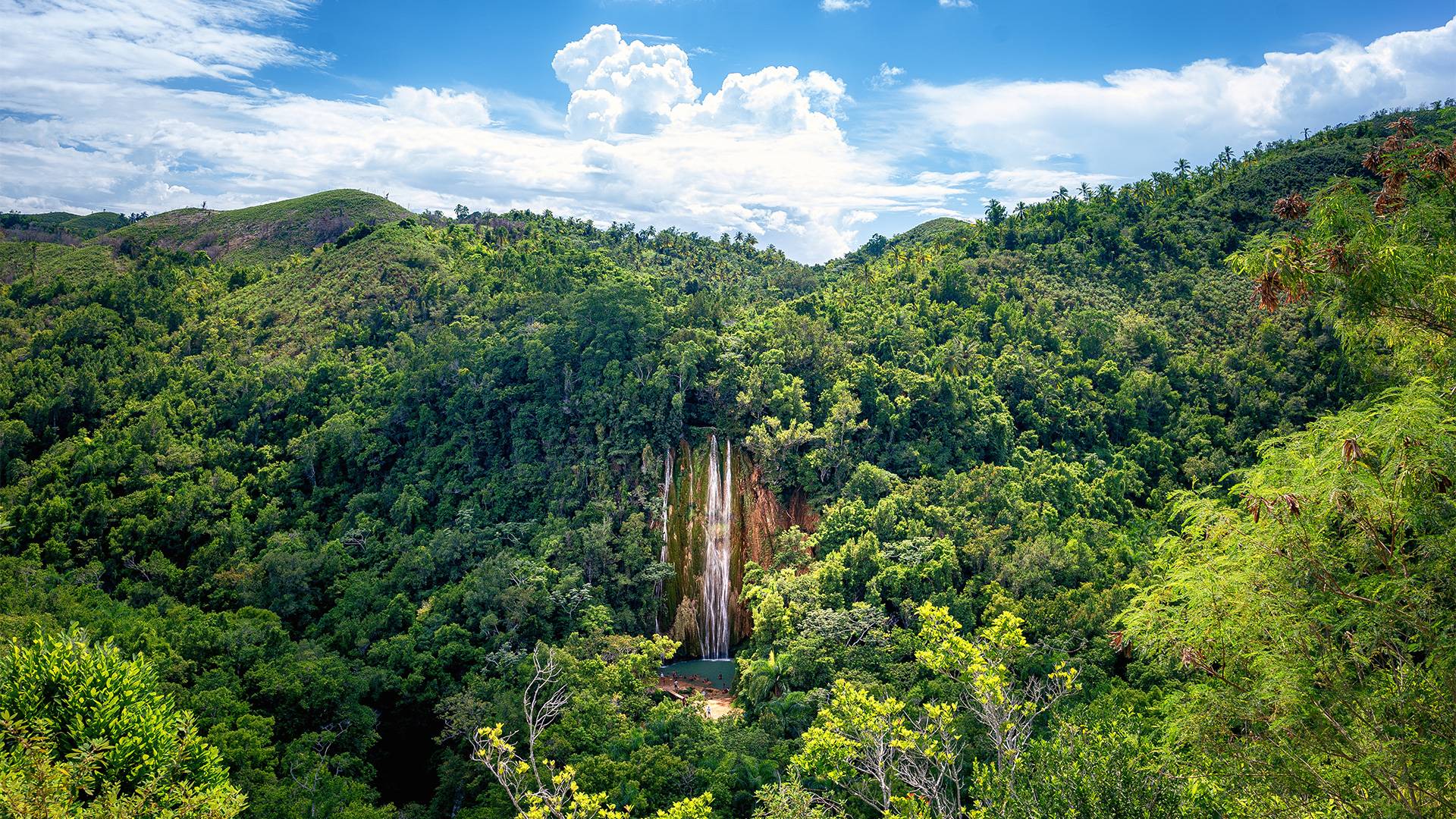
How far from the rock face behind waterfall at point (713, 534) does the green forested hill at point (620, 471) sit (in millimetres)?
789

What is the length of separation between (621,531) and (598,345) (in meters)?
7.84

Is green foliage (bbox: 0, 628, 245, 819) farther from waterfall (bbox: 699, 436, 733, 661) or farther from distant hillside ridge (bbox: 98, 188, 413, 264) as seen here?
distant hillside ridge (bbox: 98, 188, 413, 264)

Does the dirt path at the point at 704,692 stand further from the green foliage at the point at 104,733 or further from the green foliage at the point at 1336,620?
the green foliage at the point at 1336,620

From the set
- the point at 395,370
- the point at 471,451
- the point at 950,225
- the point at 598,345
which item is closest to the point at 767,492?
the point at 598,345

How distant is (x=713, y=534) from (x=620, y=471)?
4.15 meters

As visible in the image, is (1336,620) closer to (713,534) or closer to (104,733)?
(104,733)

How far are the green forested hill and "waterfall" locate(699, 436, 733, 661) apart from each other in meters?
1.50

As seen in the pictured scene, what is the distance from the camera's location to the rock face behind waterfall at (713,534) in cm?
2762

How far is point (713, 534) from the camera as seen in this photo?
2847 centimetres

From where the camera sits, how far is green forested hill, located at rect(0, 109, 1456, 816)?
1800cm

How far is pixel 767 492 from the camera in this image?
28875mm

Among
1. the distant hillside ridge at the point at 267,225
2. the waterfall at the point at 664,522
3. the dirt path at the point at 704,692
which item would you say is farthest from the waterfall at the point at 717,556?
the distant hillside ridge at the point at 267,225

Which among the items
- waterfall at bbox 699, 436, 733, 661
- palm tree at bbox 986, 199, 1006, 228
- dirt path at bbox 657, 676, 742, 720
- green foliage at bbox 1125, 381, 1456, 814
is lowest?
dirt path at bbox 657, 676, 742, 720

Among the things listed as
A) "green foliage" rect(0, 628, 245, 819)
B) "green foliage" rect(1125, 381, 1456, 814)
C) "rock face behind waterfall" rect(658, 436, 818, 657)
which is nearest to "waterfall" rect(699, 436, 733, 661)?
"rock face behind waterfall" rect(658, 436, 818, 657)
